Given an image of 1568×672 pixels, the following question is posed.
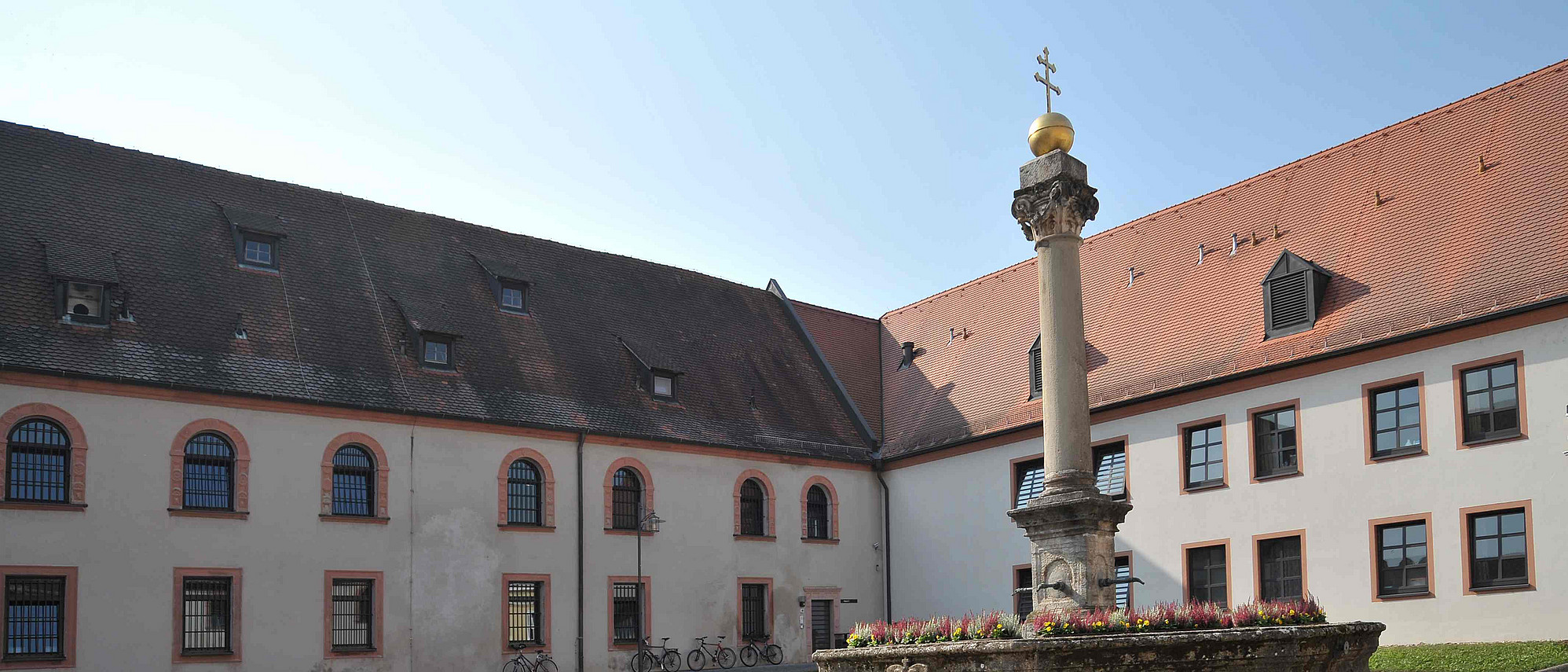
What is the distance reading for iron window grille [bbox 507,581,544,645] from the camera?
28125 millimetres

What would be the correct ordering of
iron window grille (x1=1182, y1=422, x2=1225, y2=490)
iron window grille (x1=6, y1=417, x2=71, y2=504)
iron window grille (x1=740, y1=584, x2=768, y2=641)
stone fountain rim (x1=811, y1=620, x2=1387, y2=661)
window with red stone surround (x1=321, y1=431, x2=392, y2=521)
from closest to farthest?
stone fountain rim (x1=811, y1=620, x2=1387, y2=661) → iron window grille (x1=6, y1=417, x2=71, y2=504) → window with red stone surround (x1=321, y1=431, x2=392, y2=521) → iron window grille (x1=1182, y1=422, x2=1225, y2=490) → iron window grille (x1=740, y1=584, x2=768, y2=641)

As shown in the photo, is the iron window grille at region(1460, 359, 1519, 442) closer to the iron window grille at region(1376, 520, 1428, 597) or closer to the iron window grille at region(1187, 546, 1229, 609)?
the iron window grille at region(1376, 520, 1428, 597)

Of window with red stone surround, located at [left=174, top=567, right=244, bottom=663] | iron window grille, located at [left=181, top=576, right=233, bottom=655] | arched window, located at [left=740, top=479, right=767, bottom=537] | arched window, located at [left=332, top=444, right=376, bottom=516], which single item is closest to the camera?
window with red stone surround, located at [left=174, top=567, right=244, bottom=663]

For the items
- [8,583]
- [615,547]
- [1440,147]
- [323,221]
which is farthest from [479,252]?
[1440,147]

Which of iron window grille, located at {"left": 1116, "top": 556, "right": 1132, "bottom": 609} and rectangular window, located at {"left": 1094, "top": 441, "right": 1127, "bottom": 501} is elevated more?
rectangular window, located at {"left": 1094, "top": 441, "right": 1127, "bottom": 501}

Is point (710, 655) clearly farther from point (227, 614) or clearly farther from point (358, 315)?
point (227, 614)

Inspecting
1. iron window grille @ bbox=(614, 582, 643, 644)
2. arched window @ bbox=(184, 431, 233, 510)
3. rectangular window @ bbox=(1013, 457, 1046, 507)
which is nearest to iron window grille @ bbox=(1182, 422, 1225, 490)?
rectangular window @ bbox=(1013, 457, 1046, 507)

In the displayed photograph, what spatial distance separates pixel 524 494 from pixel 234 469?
19.4 feet

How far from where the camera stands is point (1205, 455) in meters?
27.6

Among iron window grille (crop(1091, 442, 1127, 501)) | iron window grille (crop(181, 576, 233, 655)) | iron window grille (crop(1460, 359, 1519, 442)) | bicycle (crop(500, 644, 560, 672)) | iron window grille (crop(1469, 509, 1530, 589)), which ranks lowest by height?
bicycle (crop(500, 644, 560, 672))

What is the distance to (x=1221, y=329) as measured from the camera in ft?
91.5

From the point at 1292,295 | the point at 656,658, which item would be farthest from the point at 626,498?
the point at 1292,295

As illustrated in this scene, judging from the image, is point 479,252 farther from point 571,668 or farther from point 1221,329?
point 1221,329

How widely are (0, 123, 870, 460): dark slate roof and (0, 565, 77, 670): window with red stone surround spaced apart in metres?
3.14
